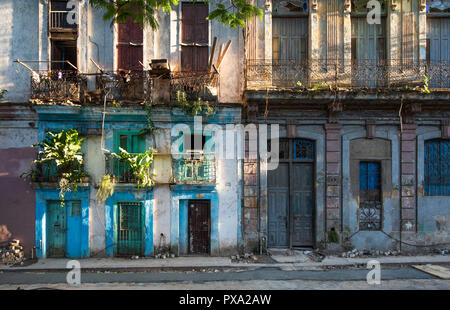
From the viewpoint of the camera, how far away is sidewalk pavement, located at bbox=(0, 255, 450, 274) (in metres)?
8.20

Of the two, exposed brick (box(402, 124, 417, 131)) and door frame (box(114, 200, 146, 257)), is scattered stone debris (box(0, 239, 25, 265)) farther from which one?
exposed brick (box(402, 124, 417, 131))

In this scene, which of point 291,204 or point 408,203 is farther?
point 291,204

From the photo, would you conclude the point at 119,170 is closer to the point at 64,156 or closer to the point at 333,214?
the point at 64,156

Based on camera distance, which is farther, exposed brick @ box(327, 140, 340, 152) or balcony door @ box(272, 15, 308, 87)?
balcony door @ box(272, 15, 308, 87)

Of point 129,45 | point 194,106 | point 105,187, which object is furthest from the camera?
point 129,45

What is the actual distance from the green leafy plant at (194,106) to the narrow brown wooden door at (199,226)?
3.01 m

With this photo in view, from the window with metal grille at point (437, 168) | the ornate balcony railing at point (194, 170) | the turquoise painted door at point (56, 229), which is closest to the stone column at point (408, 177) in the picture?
the window with metal grille at point (437, 168)

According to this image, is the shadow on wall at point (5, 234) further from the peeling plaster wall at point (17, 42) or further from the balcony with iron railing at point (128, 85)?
the balcony with iron railing at point (128, 85)

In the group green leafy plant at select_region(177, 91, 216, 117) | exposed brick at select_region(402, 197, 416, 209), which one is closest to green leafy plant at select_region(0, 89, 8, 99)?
green leafy plant at select_region(177, 91, 216, 117)

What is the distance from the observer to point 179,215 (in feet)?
30.9

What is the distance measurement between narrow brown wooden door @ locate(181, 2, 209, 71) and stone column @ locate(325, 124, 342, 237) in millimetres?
4916

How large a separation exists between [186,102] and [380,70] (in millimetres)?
6619

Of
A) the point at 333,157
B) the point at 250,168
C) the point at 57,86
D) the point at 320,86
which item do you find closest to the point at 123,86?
the point at 57,86

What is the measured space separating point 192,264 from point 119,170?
3.89 m
